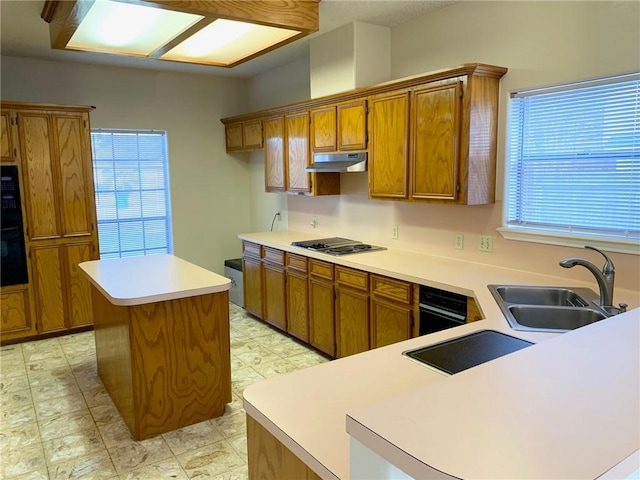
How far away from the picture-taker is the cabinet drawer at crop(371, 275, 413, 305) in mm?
3092

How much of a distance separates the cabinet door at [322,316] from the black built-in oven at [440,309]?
3.24ft

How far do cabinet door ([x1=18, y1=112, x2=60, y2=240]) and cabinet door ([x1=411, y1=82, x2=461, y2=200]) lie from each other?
3395 mm

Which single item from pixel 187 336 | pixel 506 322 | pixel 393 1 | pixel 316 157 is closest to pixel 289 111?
pixel 316 157

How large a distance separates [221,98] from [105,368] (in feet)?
12.3

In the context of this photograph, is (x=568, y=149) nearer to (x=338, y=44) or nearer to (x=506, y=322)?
(x=506, y=322)

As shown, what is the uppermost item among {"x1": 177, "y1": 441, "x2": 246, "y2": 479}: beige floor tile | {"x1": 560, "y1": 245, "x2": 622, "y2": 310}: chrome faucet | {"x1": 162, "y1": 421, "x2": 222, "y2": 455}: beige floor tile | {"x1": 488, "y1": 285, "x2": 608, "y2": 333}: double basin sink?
{"x1": 560, "y1": 245, "x2": 622, "y2": 310}: chrome faucet

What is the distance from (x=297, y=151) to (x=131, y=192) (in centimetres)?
227

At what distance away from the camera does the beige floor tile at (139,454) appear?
8.43 ft

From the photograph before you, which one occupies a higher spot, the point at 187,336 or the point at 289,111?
the point at 289,111

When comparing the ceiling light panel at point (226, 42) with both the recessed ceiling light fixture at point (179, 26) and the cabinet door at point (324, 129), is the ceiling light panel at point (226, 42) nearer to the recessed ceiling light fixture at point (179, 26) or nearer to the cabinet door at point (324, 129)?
the recessed ceiling light fixture at point (179, 26)

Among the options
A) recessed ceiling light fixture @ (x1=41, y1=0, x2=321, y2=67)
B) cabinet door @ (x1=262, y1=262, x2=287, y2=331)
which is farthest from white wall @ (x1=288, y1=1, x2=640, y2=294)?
recessed ceiling light fixture @ (x1=41, y1=0, x2=321, y2=67)

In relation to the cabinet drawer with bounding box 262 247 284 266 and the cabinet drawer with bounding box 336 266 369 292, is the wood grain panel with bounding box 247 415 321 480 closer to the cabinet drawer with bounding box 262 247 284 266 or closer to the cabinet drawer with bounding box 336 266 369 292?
the cabinet drawer with bounding box 336 266 369 292

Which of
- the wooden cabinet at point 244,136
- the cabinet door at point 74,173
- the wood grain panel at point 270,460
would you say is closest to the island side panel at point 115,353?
the cabinet door at point 74,173

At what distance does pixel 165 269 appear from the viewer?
11.1ft
